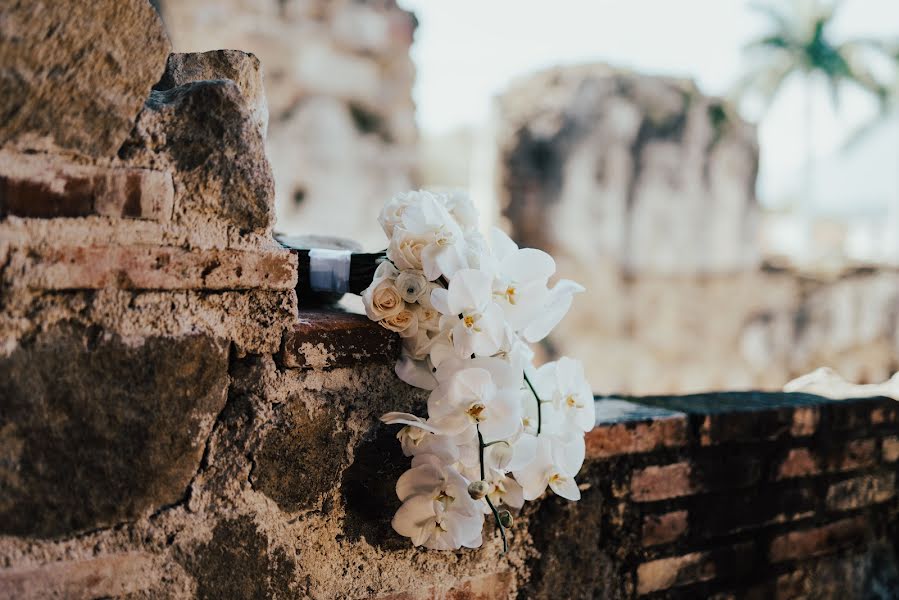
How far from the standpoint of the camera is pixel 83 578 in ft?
2.22

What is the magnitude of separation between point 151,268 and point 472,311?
32 cm

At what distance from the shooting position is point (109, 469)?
685mm

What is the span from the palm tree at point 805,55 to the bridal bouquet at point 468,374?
59.4ft

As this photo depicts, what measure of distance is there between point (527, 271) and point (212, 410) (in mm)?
376

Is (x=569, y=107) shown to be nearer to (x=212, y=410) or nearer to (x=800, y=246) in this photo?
(x=800, y=246)

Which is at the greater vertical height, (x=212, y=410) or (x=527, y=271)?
(x=527, y=271)

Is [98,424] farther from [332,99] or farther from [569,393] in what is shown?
[332,99]

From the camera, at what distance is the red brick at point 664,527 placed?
1062 millimetres

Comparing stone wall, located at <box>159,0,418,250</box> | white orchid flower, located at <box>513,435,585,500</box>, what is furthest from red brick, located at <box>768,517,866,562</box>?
stone wall, located at <box>159,0,418,250</box>

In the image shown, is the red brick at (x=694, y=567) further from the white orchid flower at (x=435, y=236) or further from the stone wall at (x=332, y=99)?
the stone wall at (x=332, y=99)

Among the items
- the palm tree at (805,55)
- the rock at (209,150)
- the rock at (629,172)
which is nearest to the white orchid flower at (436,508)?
the rock at (209,150)

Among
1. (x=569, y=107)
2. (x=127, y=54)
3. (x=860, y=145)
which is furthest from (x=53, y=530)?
(x=860, y=145)

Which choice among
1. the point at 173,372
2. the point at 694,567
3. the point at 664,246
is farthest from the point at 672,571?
the point at 664,246

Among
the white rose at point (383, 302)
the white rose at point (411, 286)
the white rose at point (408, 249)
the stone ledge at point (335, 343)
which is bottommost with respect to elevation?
the stone ledge at point (335, 343)
